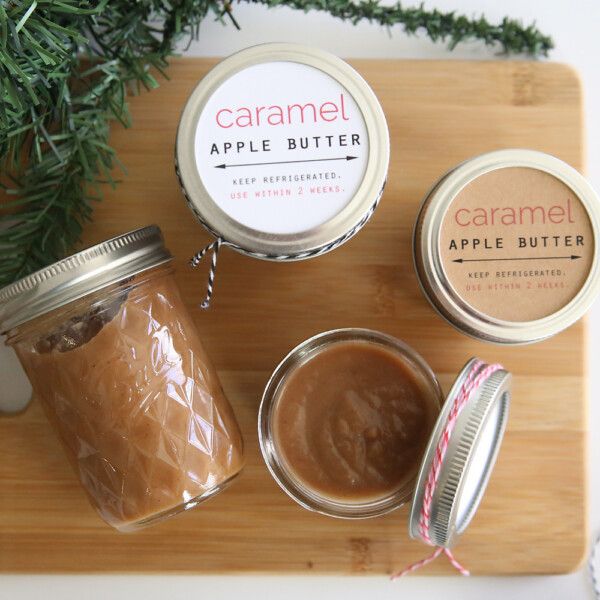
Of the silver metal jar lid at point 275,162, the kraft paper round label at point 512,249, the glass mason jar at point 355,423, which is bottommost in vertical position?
the glass mason jar at point 355,423

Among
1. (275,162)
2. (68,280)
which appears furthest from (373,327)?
(68,280)

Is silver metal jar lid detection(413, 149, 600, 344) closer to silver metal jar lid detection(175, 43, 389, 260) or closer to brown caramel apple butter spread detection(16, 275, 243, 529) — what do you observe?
silver metal jar lid detection(175, 43, 389, 260)

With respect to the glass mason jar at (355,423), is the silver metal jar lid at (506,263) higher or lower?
higher

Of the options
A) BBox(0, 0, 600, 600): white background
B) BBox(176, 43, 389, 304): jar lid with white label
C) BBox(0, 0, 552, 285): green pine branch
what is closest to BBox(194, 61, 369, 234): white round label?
BBox(176, 43, 389, 304): jar lid with white label

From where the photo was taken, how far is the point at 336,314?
2.86ft

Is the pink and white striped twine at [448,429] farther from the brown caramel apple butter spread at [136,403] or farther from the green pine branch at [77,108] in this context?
the green pine branch at [77,108]

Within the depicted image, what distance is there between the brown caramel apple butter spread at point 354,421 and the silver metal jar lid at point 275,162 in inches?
5.7

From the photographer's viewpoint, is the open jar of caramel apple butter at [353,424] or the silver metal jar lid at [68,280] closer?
the silver metal jar lid at [68,280]

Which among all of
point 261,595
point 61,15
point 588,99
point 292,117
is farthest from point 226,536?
point 588,99

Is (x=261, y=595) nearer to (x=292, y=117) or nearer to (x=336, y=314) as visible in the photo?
(x=336, y=314)

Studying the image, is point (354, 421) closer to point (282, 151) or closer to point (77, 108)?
point (282, 151)

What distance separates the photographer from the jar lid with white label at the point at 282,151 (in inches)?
28.5

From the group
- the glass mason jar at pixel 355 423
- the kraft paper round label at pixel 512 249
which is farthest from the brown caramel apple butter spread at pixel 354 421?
the kraft paper round label at pixel 512 249

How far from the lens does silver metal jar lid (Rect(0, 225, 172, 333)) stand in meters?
0.69
